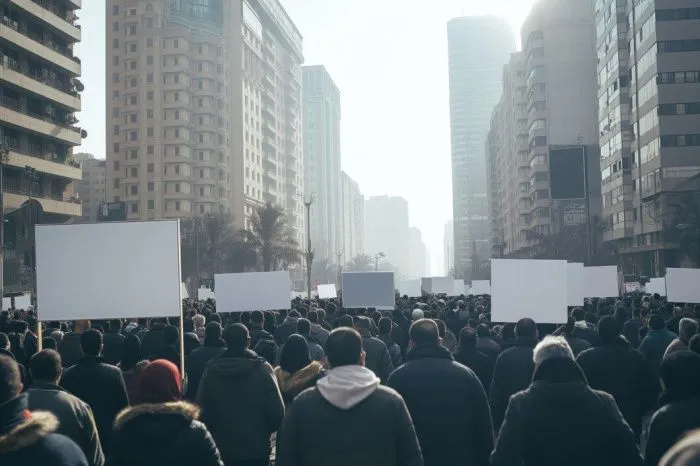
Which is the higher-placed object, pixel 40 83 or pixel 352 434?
pixel 40 83

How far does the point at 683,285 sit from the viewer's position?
16.6 m

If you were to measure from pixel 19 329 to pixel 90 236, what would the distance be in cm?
516

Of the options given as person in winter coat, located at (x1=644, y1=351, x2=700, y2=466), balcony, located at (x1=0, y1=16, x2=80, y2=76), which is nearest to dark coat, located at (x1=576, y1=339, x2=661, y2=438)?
person in winter coat, located at (x1=644, y1=351, x2=700, y2=466)

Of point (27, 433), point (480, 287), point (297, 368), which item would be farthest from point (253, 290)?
point (480, 287)

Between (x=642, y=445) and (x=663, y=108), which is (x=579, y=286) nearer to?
(x=642, y=445)

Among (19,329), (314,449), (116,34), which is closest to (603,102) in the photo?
(116,34)

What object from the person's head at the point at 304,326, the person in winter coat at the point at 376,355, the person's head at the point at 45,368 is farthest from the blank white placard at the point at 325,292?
the person's head at the point at 45,368

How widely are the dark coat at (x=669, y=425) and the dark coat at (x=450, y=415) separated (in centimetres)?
114

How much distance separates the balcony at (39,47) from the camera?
49531 mm

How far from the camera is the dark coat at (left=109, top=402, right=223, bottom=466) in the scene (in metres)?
4.16

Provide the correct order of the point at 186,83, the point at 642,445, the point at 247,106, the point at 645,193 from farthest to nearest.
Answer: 1. the point at 247,106
2. the point at 186,83
3. the point at 645,193
4. the point at 642,445

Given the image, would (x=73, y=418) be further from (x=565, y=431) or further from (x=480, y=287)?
(x=480, y=287)

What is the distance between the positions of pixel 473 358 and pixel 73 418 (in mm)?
5248

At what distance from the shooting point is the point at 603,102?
7669 cm
